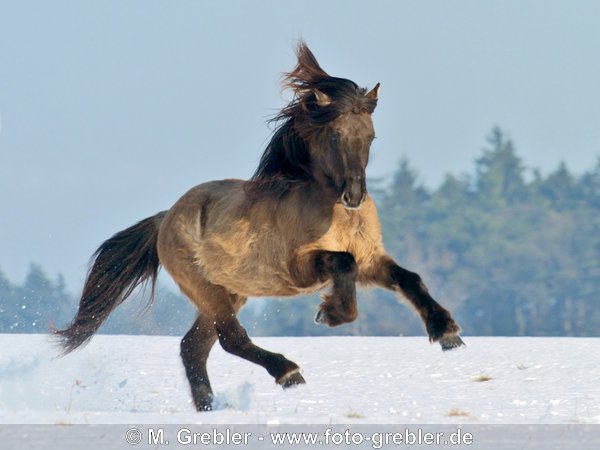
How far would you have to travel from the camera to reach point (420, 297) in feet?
25.7

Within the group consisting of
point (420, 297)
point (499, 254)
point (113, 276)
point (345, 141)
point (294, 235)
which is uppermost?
point (345, 141)

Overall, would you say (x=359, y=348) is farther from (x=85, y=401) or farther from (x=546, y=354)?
(x=85, y=401)

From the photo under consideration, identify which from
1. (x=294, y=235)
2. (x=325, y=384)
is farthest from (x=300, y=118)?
(x=325, y=384)

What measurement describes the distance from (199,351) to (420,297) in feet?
6.23

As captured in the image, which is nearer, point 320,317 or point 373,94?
point 320,317

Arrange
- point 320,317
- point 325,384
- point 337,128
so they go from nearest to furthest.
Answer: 1. point 320,317
2. point 337,128
3. point 325,384

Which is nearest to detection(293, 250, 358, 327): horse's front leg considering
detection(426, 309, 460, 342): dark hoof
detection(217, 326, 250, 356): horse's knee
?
detection(426, 309, 460, 342): dark hoof

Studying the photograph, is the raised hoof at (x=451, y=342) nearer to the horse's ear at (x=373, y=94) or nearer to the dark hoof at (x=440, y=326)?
the dark hoof at (x=440, y=326)

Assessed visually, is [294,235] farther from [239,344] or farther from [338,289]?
[239,344]

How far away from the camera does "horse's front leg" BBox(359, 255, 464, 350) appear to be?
7547mm

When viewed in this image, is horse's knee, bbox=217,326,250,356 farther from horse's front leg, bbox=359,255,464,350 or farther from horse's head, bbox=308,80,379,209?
horse's head, bbox=308,80,379,209

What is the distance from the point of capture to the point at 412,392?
9141 millimetres

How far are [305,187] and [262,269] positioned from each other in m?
0.61

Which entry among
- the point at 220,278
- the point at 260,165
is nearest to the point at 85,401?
the point at 220,278
